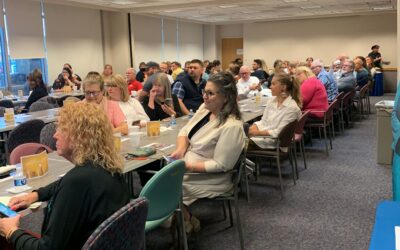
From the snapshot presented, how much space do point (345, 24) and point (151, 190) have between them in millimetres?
14767

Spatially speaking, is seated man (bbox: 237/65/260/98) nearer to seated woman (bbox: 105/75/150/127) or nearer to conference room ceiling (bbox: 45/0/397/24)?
seated woman (bbox: 105/75/150/127)

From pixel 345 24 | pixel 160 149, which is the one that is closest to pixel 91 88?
pixel 160 149

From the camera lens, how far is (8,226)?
5.42ft

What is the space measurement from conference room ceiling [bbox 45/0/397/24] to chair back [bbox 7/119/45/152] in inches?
259

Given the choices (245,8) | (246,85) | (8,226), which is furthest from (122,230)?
(245,8)

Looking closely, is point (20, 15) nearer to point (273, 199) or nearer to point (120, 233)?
point (273, 199)

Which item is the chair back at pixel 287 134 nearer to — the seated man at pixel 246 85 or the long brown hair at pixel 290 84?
the long brown hair at pixel 290 84

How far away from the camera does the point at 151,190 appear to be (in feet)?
6.57

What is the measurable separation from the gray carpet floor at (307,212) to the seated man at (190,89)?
1.38 meters

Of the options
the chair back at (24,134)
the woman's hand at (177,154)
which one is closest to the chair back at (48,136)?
the chair back at (24,134)

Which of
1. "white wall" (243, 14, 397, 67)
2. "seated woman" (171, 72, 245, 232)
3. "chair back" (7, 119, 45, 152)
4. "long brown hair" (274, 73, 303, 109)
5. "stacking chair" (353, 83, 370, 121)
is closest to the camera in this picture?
"seated woman" (171, 72, 245, 232)

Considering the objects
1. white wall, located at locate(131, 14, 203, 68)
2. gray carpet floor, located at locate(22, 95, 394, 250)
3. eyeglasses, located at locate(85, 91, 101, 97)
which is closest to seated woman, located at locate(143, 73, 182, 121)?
eyeglasses, located at locate(85, 91, 101, 97)

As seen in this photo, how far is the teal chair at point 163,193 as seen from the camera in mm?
2002

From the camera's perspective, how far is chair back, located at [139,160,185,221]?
6.56 ft
